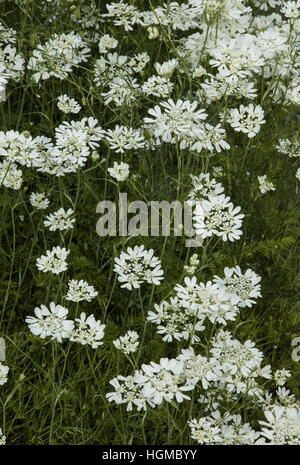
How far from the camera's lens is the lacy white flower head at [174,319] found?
99.7 inches

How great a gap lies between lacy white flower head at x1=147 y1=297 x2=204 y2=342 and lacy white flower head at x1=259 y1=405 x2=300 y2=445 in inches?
14.2

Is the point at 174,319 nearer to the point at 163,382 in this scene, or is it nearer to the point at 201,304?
the point at 201,304

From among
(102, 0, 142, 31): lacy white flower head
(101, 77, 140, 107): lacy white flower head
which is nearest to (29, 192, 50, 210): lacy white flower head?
(101, 77, 140, 107): lacy white flower head

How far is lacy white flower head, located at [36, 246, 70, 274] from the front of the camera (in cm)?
264

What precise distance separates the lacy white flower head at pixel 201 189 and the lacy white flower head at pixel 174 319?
37 cm

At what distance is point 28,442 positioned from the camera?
260 centimetres

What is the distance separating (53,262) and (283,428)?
0.90 meters

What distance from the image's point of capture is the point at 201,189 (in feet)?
9.59

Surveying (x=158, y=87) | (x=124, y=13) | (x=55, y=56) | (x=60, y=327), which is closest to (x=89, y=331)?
(x=60, y=327)

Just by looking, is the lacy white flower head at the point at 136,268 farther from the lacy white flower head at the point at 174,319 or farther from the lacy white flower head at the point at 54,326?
the lacy white flower head at the point at 54,326

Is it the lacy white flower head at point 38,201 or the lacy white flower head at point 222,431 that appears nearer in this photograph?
the lacy white flower head at point 222,431

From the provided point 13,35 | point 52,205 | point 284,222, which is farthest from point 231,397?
point 13,35

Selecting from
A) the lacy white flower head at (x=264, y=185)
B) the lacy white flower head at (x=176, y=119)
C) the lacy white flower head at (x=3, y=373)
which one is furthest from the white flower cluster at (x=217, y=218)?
the lacy white flower head at (x=3, y=373)

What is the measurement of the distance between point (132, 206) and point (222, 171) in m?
0.39
